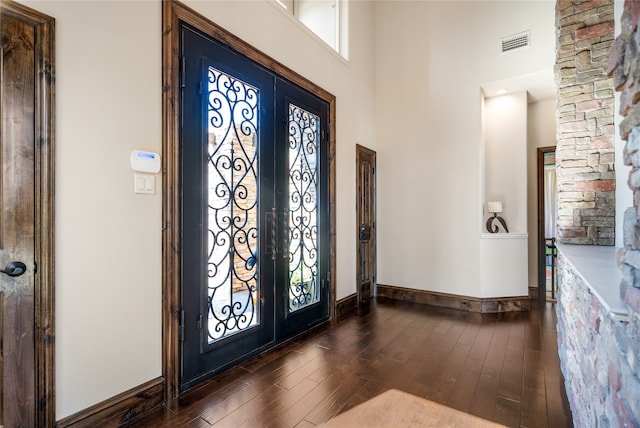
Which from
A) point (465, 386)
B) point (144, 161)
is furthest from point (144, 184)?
point (465, 386)

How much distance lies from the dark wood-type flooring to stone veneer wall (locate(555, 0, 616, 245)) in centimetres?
122

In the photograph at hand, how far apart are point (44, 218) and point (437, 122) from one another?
440 cm

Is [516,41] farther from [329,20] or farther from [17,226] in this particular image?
[17,226]

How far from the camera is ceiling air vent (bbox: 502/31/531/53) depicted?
3881 mm

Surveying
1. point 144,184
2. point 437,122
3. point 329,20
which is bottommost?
point 144,184

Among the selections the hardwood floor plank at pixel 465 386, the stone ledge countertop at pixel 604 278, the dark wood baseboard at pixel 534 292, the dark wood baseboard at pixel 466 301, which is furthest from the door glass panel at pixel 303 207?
the dark wood baseboard at pixel 534 292

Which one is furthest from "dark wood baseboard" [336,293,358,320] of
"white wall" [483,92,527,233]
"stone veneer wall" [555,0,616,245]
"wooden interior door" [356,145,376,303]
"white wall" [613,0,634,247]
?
"white wall" [613,0,634,247]

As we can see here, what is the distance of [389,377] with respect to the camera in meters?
2.39

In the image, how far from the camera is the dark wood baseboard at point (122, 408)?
1.67m

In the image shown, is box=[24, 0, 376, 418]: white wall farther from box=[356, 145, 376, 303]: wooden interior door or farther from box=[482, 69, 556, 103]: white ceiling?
box=[482, 69, 556, 103]: white ceiling

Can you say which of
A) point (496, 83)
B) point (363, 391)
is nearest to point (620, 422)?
point (363, 391)

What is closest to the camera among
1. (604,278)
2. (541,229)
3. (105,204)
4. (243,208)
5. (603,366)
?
(603,366)

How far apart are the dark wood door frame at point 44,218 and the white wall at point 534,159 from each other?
5.67 m

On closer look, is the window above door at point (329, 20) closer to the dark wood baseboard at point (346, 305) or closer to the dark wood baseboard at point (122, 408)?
the dark wood baseboard at point (346, 305)
